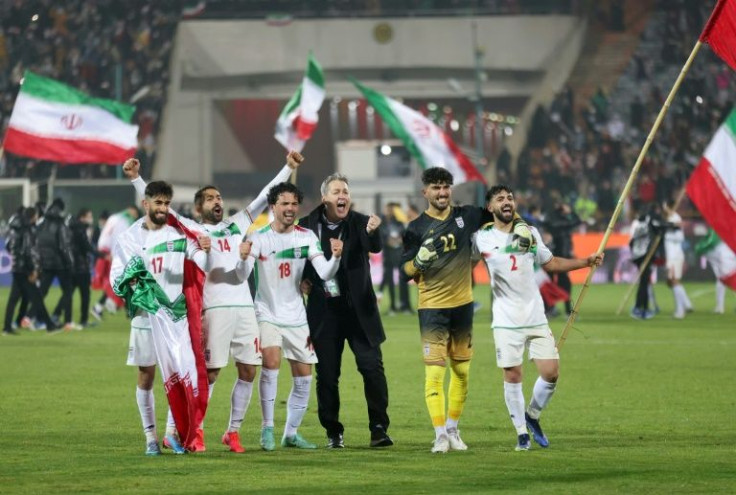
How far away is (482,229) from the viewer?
40.5ft

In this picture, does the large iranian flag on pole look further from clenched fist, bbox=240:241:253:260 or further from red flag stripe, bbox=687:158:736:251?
clenched fist, bbox=240:241:253:260

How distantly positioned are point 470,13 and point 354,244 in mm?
48163

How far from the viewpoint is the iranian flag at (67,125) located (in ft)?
77.4

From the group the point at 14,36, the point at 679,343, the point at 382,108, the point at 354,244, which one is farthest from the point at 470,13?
the point at 354,244

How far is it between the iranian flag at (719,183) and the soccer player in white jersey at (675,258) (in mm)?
10654

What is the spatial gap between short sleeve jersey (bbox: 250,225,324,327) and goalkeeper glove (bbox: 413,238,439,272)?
0.73m

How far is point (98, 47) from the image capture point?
2297 inches

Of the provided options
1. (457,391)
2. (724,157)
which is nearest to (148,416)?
(457,391)

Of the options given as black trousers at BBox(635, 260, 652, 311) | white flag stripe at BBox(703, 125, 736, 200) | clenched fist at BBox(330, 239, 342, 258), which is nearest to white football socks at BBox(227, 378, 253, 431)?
clenched fist at BBox(330, 239, 342, 258)

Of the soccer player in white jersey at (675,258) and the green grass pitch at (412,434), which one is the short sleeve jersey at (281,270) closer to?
the green grass pitch at (412,434)

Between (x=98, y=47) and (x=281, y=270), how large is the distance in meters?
47.5

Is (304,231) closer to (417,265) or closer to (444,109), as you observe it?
(417,265)

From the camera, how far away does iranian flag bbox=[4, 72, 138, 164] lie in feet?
77.4

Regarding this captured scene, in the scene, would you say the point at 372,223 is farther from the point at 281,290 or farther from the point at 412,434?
the point at 412,434
